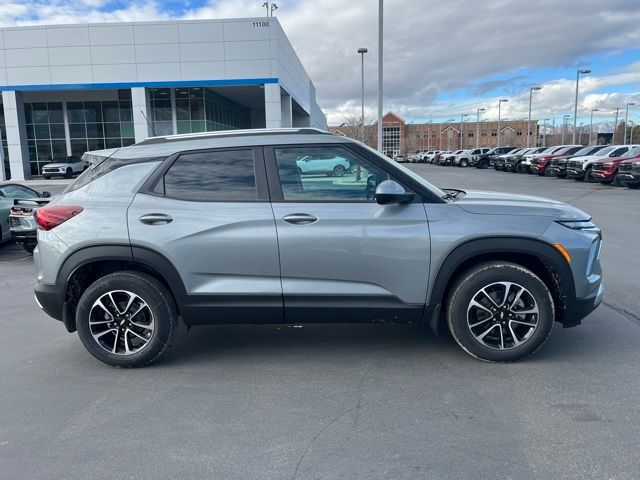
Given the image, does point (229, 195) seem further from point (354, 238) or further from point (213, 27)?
point (213, 27)

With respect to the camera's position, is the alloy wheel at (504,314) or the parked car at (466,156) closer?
the alloy wheel at (504,314)

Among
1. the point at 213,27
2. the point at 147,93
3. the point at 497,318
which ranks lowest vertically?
the point at 497,318

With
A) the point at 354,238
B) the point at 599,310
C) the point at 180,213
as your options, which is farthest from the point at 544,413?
the point at 180,213

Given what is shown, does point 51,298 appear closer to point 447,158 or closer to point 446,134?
point 447,158

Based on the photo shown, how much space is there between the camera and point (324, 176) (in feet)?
13.9

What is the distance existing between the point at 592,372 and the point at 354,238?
215cm

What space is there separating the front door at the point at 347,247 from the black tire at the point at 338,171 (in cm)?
3

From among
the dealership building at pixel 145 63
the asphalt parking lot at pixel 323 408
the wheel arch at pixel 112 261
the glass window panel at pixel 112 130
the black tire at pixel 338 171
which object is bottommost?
Result: the asphalt parking lot at pixel 323 408

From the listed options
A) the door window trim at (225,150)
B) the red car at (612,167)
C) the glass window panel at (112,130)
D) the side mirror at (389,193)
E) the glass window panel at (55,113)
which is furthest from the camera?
the glass window panel at (55,113)

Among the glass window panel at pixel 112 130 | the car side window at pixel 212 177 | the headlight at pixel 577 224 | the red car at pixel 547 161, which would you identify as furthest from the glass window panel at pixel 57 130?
the headlight at pixel 577 224

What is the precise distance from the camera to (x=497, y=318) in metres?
4.06

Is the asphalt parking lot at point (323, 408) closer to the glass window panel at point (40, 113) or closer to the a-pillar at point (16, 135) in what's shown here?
the a-pillar at point (16, 135)

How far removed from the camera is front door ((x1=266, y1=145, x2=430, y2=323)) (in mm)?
3943

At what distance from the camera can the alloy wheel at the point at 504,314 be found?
4.02 meters
